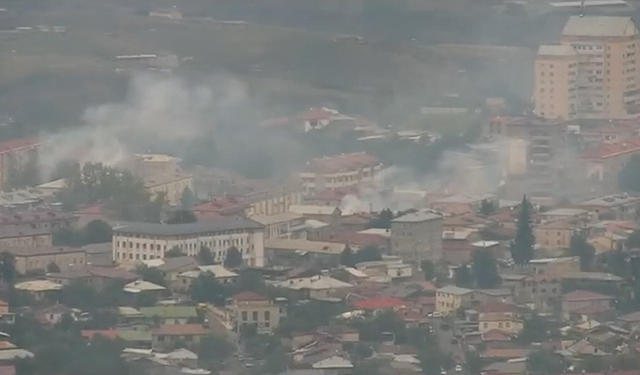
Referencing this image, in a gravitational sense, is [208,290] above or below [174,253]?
below

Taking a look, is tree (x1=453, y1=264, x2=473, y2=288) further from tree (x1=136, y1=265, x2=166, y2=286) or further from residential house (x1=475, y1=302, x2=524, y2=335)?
tree (x1=136, y1=265, x2=166, y2=286)

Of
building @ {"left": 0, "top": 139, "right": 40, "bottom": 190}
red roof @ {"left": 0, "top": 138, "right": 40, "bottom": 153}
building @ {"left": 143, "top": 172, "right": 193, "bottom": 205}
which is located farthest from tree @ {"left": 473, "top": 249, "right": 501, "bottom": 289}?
red roof @ {"left": 0, "top": 138, "right": 40, "bottom": 153}

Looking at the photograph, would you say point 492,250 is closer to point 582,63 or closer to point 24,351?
point 24,351

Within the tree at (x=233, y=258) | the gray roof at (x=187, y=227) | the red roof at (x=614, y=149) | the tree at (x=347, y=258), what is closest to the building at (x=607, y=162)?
the red roof at (x=614, y=149)

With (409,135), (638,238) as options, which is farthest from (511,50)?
(638,238)

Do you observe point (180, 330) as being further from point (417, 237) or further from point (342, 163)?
point (342, 163)

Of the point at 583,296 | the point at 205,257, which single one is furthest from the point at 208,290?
the point at 583,296
